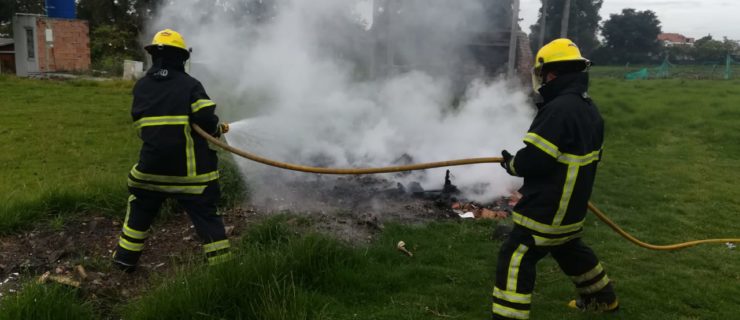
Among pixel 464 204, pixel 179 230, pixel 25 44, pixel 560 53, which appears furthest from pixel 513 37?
pixel 25 44

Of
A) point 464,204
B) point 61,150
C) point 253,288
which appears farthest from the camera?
point 61,150

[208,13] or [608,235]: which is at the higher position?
[208,13]

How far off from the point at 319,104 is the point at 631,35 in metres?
46.4

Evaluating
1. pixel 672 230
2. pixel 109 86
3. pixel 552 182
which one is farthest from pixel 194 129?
pixel 109 86

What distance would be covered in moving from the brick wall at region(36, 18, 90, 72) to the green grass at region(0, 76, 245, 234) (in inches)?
250

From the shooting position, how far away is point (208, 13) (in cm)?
777

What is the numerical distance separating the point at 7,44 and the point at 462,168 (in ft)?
80.9

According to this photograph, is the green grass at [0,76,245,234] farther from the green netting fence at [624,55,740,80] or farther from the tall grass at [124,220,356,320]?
the green netting fence at [624,55,740,80]

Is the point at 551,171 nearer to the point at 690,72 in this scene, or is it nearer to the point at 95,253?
the point at 95,253

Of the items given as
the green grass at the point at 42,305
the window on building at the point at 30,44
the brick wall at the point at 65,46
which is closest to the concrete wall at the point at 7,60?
the window on building at the point at 30,44

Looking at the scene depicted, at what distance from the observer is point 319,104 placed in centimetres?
847

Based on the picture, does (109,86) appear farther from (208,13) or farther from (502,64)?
(502,64)

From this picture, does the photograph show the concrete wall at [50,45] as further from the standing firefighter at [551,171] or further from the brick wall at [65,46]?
the standing firefighter at [551,171]

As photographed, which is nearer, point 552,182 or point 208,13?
point 552,182
